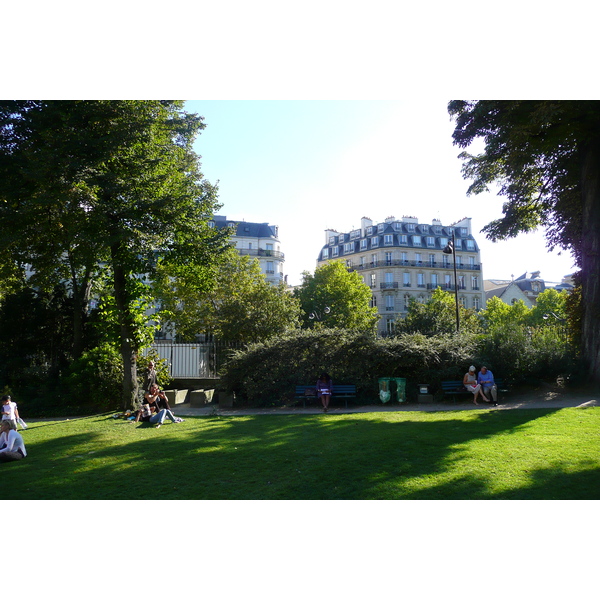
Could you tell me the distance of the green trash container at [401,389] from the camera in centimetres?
1575

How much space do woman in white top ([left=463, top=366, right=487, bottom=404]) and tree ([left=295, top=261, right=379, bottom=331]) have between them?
1222 inches

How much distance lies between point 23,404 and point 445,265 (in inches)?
2535

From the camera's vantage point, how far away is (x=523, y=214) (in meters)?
19.7

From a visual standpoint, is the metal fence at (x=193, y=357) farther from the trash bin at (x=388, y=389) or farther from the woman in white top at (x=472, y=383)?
the woman in white top at (x=472, y=383)

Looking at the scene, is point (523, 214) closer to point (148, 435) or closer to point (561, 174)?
point (561, 174)

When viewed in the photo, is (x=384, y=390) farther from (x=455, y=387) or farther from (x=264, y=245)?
(x=264, y=245)

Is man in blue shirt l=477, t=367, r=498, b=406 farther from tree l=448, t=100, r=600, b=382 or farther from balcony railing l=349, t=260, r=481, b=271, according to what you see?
balcony railing l=349, t=260, r=481, b=271

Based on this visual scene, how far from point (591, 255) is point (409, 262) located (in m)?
54.7

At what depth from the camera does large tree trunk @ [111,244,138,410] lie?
50.3ft

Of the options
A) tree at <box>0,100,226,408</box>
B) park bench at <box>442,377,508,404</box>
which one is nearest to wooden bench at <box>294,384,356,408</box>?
park bench at <box>442,377,508,404</box>

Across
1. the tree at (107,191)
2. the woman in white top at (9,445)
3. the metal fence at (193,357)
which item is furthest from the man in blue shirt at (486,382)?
the woman in white top at (9,445)

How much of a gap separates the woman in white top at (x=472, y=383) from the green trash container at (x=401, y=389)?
1947 mm

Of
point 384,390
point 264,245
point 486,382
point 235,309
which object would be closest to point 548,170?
point 486,382

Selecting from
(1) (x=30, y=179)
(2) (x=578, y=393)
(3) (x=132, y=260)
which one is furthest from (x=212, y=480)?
(2) (x=578, y=393)
